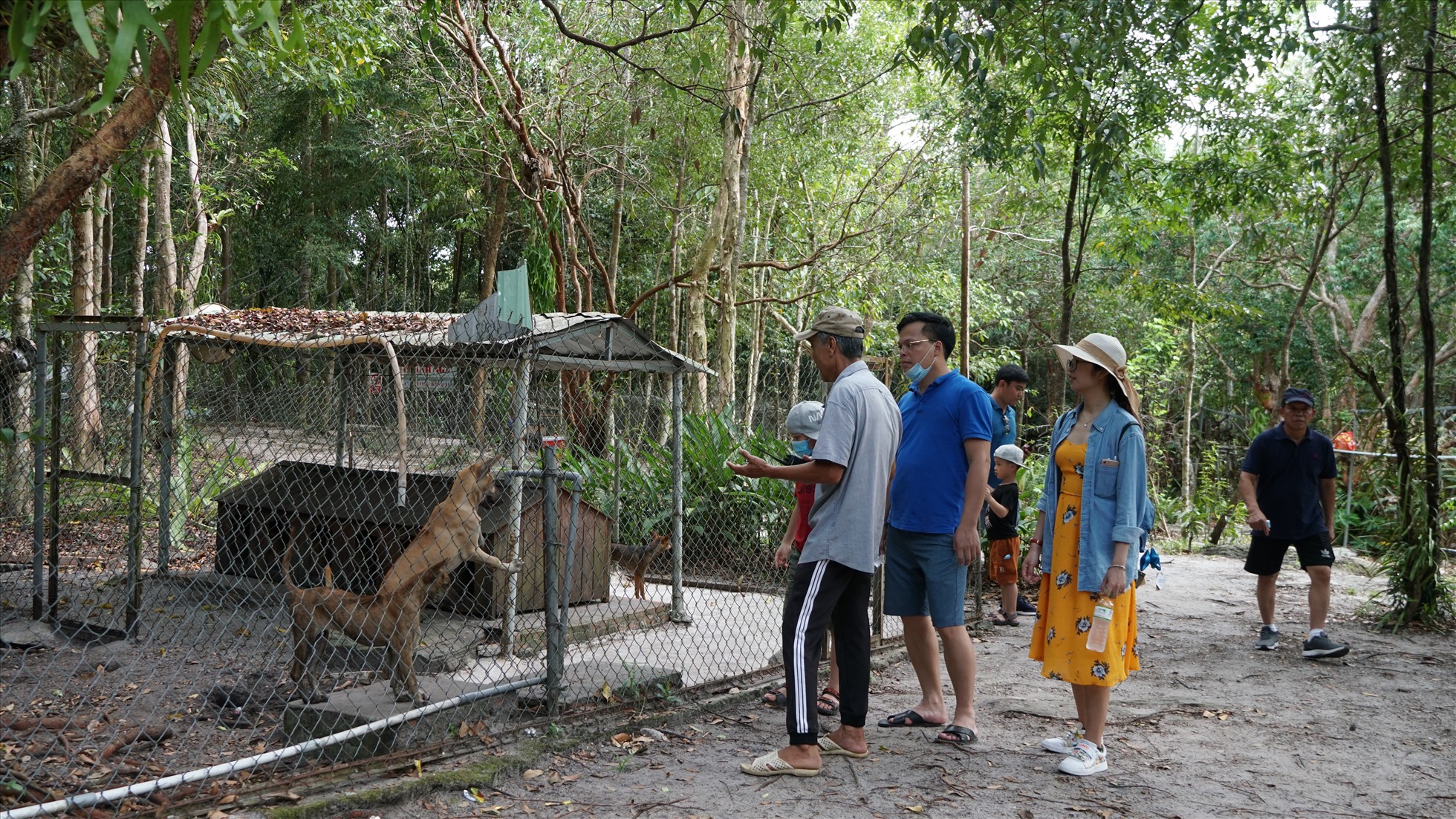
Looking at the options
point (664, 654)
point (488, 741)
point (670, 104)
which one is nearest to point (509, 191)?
point (670, 104)

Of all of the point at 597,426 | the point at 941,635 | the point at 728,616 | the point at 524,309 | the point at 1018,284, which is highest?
the point at 1018,284

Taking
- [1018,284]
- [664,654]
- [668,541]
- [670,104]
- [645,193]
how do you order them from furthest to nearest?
[1018,284], [645,193], [670,104], [668,541], [664,654]

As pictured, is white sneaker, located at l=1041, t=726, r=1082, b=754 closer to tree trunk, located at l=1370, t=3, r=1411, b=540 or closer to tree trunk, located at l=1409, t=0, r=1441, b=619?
tree trunk, located at l=1409, t=0, r=1441, b=619

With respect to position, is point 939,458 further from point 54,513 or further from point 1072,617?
point 54,513

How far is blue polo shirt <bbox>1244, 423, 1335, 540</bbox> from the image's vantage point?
6.39 metres

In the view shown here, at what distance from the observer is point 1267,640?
6.62 meters

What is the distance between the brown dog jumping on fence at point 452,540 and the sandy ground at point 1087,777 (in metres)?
1.09

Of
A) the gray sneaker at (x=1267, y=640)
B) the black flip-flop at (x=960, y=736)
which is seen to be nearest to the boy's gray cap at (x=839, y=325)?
the black flip-flop at (x=960, y=736)

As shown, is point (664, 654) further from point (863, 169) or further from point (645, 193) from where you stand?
point (863, 169)

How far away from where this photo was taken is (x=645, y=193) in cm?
1869

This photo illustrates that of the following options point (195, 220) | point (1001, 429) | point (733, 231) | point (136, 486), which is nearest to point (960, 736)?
point (1001, 429)

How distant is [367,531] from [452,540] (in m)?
2.55

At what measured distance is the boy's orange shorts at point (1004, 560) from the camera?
7336 millimetres

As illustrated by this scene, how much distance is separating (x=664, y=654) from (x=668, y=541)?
5.85 ft
